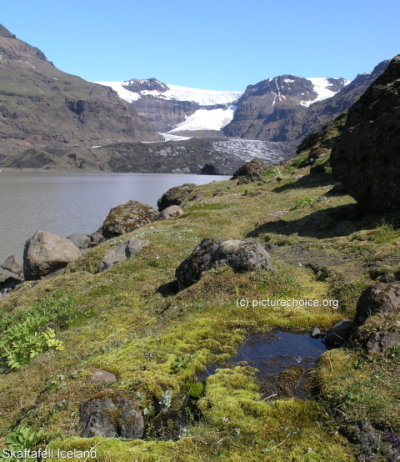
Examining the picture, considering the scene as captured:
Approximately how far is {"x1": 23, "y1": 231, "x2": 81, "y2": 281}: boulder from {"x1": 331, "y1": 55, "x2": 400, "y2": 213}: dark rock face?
20437 mm

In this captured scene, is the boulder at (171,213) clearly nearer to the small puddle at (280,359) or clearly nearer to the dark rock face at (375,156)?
the dark rock face at (375,156)

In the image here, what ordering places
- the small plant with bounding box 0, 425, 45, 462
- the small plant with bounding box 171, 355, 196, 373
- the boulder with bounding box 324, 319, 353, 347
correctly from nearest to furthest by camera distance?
the small plant with bounding box 0, 425, 45, 462, the small plant with bounding box 171, 355, 196, 373, the boulder with bounding box 324, 319, 353, 347

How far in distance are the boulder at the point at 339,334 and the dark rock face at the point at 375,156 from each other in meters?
12.0

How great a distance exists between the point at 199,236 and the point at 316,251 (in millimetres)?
9091

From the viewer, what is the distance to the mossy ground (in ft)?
18.3

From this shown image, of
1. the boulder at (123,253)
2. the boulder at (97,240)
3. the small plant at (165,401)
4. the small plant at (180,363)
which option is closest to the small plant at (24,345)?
the small plant at (180,363)

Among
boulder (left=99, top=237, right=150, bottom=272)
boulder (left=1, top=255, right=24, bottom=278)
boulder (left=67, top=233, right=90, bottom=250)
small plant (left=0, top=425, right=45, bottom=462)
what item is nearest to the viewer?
small plant (left=0, top=425, right=45, bottom=462)

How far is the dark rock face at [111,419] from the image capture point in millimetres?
6082

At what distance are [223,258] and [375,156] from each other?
11772mm

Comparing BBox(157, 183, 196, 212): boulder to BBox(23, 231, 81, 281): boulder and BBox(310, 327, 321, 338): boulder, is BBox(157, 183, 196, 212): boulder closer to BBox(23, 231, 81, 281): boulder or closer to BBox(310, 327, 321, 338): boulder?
BBox(23, 231, 81, 281): boulder

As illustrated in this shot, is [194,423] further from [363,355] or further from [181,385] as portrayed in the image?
[363,355]

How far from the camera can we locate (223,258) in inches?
535

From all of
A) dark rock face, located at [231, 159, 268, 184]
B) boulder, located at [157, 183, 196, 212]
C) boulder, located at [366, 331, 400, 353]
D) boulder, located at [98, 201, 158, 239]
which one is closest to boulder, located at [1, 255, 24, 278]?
boulder, located at [98, 201, 158, 239]

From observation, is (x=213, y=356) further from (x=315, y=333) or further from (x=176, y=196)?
(x=176, y=196)
